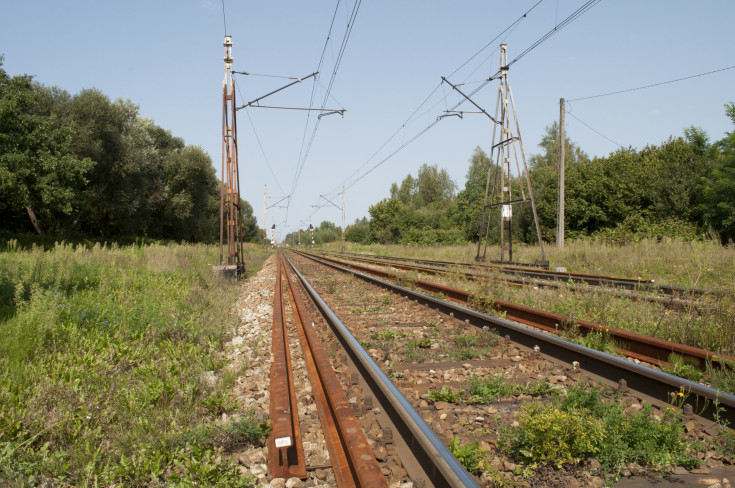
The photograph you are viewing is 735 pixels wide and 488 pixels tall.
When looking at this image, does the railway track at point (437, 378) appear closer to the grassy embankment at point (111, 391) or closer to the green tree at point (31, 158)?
the grassy embankment at point (111, 391)

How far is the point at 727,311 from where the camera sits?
5031mm

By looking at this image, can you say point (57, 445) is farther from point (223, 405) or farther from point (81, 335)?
point (81, 335)

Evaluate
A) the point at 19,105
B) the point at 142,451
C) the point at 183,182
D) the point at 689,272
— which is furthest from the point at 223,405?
the point at 183,182

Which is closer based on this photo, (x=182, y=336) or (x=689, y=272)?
(x=182, y=336)

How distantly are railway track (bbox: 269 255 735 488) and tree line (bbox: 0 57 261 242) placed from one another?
25.0m

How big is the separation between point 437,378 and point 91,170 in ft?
103

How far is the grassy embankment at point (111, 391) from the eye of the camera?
2943mm

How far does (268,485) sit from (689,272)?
12177 millimetres

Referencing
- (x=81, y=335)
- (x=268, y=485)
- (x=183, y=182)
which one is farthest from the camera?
(x=183, y=182)

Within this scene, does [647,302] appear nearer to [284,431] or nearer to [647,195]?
[284,431]

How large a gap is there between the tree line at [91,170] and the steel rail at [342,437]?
25959 mm

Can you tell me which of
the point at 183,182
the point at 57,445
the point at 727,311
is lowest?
the point at 57,445

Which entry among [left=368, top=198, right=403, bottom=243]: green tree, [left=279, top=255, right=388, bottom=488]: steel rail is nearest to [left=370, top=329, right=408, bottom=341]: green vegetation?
[left=279, top=255, right=388, bottom=488]: steel rail

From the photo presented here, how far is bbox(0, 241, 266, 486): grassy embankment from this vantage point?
2.94m
